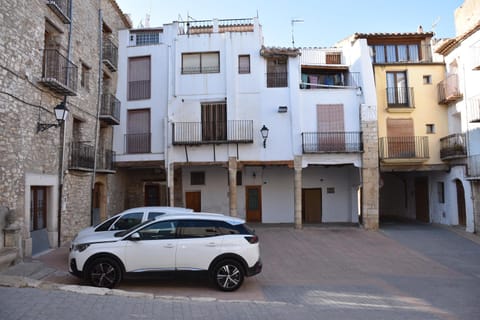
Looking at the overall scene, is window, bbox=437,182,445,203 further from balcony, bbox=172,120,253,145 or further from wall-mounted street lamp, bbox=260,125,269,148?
balcony, bbox=172,120,253,145

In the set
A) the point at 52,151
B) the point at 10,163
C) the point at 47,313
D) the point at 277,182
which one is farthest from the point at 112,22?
the point at 47,313

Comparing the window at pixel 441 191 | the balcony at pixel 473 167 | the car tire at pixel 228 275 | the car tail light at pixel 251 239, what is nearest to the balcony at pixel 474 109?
the balcony at pixel 473 167

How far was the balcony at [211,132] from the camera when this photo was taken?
17672 mm

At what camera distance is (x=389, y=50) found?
801 inches

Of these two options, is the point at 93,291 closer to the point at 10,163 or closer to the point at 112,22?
the point at 10,163

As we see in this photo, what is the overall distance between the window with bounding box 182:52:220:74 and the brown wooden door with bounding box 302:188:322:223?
28.1ft

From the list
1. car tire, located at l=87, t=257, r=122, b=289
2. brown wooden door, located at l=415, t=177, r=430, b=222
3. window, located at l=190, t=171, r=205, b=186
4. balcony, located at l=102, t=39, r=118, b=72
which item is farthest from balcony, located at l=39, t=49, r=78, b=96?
brown wooden door, located at l=415, t=177, r=430, b=222

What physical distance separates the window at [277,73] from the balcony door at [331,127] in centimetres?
218

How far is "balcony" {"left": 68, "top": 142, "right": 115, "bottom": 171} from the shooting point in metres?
13.8

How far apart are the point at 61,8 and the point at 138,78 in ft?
19.1

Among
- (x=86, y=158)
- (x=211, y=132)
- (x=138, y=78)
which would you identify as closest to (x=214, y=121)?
(x=211, y=132)

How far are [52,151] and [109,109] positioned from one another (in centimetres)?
500

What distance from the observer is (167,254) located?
7.88 meters

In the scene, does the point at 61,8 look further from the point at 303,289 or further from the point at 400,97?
the point at 400,97
